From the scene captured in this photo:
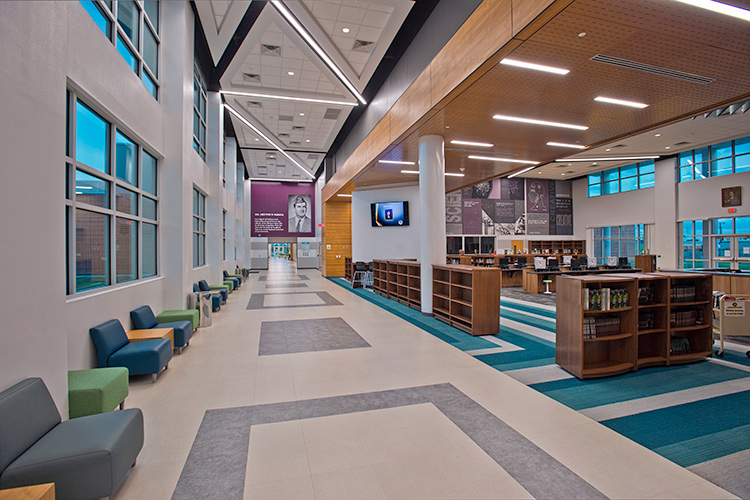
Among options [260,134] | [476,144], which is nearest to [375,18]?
[476,144]

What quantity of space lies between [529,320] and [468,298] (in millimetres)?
1667

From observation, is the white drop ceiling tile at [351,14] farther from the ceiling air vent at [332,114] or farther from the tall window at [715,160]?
the tall window at [715,160]

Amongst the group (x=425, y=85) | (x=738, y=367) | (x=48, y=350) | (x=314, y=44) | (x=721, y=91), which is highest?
(x=314, y=44)

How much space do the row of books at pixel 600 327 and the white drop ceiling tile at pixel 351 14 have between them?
21.4 feet

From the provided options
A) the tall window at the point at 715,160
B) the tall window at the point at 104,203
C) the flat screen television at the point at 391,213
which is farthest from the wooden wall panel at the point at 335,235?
the tall window at the point at 715,160

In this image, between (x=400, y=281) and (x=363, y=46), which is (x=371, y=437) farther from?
(x=363, y=46)

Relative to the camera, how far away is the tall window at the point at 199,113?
9.51m

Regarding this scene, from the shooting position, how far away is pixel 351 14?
6.84m

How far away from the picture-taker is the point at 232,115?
1255cm

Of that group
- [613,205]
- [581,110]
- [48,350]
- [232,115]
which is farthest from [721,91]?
[613,205]

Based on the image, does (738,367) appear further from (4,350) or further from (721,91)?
(4,350)

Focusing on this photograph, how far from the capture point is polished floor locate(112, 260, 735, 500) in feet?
7.33

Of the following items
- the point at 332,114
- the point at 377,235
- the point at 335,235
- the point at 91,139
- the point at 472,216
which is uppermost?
the point at 332,114

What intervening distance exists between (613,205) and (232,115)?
20669 mm
